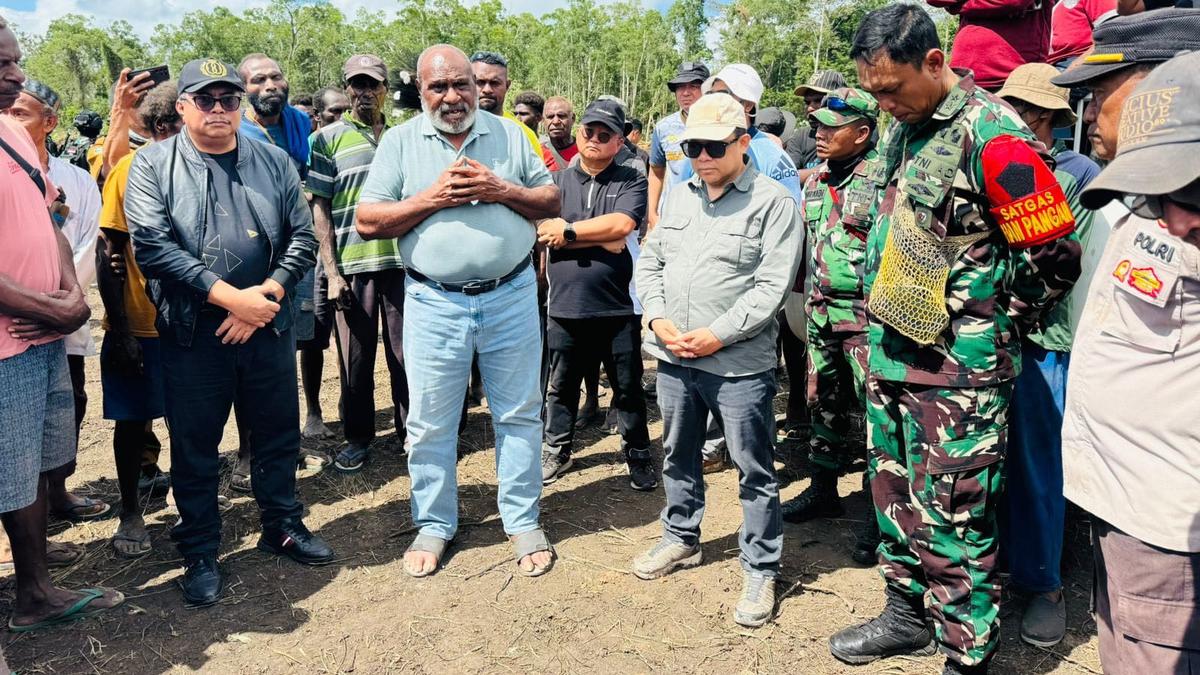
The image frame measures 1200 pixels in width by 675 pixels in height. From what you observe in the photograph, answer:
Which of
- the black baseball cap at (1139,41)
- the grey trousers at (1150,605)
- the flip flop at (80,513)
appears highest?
the black baseball cap at (1139,41)

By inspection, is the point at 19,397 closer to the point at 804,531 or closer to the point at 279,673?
the point at 279,673

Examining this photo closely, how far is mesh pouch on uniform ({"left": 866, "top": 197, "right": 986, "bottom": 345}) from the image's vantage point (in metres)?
2.66

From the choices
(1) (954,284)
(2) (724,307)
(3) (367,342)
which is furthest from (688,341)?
(3) (367,342)

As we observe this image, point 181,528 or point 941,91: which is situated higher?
point 941,91

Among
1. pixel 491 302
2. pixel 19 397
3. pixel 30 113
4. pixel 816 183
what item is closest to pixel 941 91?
pixel 816 183

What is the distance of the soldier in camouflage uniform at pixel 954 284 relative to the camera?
2547 millimetres

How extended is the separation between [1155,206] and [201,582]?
3.96 m

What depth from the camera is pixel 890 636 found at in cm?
311

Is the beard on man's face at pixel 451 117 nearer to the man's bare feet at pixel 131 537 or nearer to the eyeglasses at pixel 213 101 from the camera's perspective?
the eyeglasses at pixel 213 101

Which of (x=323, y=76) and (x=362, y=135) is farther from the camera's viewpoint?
(x=323, y=76)

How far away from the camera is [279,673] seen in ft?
10.2

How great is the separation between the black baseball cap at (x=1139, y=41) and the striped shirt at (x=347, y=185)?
147 inches

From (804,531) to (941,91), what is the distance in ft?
8.29

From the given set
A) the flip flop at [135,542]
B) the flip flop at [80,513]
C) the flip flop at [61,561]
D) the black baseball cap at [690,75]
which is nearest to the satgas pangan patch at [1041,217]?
the black baseball cap at [690,75]
